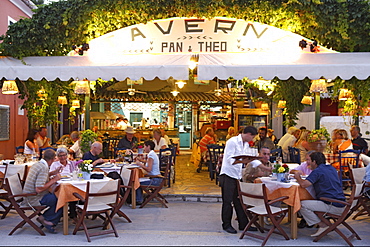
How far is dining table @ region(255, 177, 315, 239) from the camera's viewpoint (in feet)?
18.4

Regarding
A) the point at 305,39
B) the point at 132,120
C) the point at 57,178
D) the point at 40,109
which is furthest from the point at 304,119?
the point at 57,178

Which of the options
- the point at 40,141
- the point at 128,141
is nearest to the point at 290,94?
the point at 128,141

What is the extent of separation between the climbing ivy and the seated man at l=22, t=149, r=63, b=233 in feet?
11.1

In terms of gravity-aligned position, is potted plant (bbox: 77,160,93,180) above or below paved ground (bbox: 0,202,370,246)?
above

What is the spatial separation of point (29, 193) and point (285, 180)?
3621 millimetres

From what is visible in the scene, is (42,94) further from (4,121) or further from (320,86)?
(320,86)

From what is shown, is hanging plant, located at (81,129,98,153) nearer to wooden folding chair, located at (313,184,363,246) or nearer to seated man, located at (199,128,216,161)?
seated man, located at (199,128,216,161)

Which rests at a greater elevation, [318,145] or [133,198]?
[318,145]

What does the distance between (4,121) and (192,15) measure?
7151 millimetres

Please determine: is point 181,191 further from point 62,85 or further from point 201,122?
point 201,122

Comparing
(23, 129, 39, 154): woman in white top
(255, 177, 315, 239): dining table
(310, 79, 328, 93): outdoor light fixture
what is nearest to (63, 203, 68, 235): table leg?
(255, 177, 315, 239): dining table

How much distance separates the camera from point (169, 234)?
5.92 m

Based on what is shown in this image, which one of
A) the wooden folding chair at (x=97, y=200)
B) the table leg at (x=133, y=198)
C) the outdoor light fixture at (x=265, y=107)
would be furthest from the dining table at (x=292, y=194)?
the outdoor light fixture at (x=265, y=107)

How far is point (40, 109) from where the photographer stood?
418 inches
